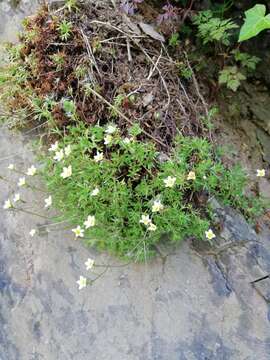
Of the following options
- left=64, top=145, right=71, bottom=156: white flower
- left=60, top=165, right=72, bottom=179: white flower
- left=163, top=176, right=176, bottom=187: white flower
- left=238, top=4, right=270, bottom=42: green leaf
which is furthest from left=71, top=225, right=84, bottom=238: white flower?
left=238, top=4, right=270, bottom=42: green leaf

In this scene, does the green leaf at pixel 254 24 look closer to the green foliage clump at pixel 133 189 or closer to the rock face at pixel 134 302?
the green foliage clump at pixel 133 189

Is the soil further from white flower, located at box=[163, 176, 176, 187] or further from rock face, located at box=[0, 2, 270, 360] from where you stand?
rock face, located at box=[0, 2, 270, 360]

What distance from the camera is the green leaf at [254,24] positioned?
6.92 feet

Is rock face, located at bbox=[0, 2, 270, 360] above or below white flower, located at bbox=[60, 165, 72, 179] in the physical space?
below

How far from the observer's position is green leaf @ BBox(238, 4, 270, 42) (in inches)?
83.0

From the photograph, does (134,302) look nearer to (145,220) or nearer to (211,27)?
(145,220)

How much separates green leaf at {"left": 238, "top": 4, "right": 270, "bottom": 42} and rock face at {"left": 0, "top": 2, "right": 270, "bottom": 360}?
3.38ft

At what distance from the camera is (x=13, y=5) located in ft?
9.68

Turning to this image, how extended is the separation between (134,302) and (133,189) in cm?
63

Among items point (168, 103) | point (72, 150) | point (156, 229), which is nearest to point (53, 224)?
point (72, 150)

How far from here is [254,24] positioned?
7.02 ft

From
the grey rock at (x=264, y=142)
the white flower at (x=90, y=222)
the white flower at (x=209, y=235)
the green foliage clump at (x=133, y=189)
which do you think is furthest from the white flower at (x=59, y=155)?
the grey rock at (x=264, y=142)

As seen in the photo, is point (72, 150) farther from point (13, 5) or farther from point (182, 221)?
point (13, 5)

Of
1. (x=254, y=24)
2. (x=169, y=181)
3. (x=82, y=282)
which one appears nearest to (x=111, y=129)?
(x=169, y=181)
